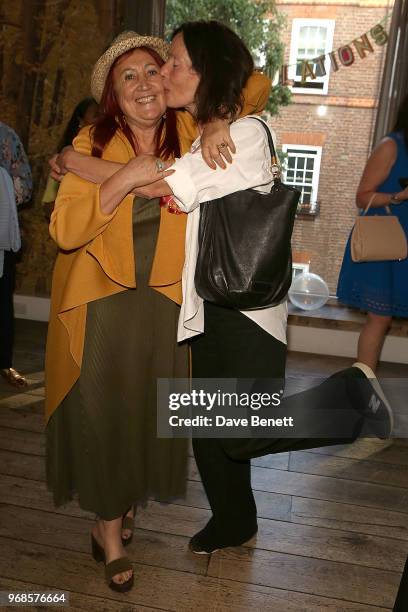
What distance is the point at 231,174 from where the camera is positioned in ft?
4.80

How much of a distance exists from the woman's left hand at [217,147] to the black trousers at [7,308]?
2359 mm

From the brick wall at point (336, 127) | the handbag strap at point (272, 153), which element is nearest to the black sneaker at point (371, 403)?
the handbag strap at point (272, 153)

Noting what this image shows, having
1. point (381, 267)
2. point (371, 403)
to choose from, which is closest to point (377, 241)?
point (381, 267)

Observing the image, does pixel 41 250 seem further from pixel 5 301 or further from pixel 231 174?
pixel 231 174

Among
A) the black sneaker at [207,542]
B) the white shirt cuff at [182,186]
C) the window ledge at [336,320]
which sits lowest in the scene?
the black sneaker at [207,542]

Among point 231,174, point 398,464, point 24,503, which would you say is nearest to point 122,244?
point 231,174

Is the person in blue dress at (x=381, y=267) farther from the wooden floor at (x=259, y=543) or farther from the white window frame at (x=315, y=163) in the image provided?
the white window frame at (x=315, y=163)

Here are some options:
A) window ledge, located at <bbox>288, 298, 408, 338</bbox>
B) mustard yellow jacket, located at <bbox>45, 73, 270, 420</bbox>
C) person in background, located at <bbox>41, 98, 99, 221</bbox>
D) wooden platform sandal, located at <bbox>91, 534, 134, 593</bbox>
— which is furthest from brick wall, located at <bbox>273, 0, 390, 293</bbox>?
wooden platform sandal, located at <bbox>91, 534, 134, 593</bbox>

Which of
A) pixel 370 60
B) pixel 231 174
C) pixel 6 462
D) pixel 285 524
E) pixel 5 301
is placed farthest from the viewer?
pixel 370 60

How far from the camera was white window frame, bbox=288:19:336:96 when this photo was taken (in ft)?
14.3

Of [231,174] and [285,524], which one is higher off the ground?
[231,174]

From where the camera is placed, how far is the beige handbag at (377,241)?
2834mm

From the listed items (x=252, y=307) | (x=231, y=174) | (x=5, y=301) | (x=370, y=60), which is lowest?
(x=5, y=301)

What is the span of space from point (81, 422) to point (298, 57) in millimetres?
3698
